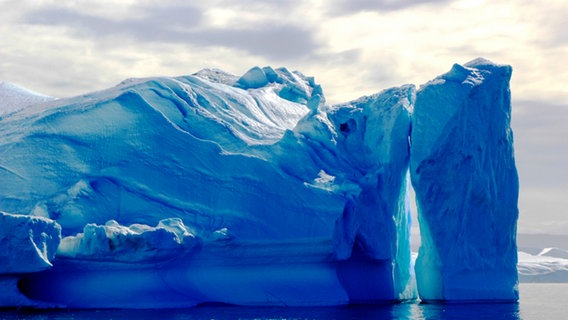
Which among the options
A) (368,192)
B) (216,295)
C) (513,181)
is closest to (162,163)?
(216,295)

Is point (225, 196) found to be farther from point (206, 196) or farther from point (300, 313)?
point (300, 313)

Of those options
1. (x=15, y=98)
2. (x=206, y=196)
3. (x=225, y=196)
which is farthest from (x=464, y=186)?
(x=15, y=98)

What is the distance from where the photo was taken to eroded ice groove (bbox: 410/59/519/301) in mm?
19812

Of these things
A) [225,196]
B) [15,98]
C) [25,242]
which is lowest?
[25,242]

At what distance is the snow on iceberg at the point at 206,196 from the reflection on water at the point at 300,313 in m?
0.75

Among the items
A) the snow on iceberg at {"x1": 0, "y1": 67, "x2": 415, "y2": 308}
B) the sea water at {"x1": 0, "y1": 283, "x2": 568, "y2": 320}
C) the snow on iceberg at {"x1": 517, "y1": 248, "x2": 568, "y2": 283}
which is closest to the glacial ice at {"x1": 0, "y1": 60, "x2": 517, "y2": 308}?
the snow on iceberg at {"x1": 0, "y1": 67, "x2": 415, "y2": 308}

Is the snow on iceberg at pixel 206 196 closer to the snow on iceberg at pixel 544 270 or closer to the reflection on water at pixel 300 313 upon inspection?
the reflection on water at pixel 300 313

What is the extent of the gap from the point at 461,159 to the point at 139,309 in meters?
7.44

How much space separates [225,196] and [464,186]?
202 inches

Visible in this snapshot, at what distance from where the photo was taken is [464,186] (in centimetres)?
1998

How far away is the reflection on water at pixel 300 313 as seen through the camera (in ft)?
53.8

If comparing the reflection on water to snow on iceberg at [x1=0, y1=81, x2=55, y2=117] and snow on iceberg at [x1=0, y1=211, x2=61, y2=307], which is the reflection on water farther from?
snow on iceberg at [x1=0, y1=81, x2=55, y2=117]

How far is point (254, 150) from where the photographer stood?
67.1 ft

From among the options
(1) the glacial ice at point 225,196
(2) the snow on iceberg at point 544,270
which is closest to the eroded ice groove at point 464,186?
(1) the glacial ice at point 225,196
